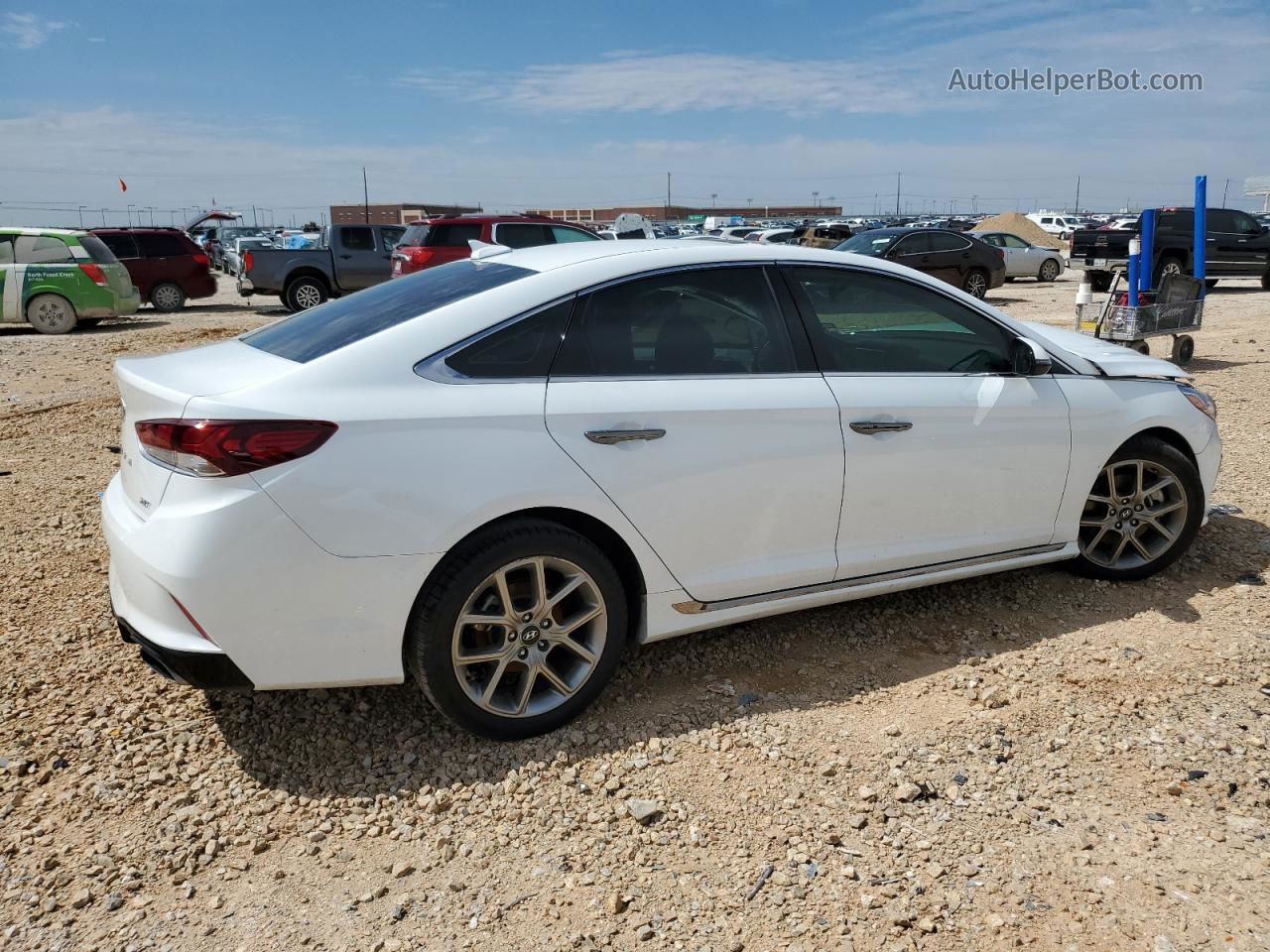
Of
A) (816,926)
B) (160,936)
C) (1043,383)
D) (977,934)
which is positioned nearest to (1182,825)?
(977,934)

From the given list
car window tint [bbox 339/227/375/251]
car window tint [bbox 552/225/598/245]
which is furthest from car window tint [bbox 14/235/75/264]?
car window tint [bbox 552/225/598/245]

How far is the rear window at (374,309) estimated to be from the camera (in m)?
3.27

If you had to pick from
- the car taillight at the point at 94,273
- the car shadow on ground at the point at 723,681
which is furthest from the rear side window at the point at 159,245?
the car shadow on ground at the point at 723,681

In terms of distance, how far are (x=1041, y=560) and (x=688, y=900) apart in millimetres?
2420

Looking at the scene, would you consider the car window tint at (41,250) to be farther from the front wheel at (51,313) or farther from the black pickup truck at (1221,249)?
the black pickup truck at (1221,249)

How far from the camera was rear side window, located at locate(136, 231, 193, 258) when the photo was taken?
19.3 m

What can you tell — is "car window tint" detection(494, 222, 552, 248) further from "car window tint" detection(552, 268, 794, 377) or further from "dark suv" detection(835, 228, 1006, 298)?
"car window tint" detection(552, 268, 794, 377)

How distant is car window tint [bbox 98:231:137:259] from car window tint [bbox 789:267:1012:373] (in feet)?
61.3

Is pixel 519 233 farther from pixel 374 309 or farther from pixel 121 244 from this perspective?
pixel 374 309

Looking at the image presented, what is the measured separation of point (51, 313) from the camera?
15.5 metres

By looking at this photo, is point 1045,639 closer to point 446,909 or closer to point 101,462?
point 446,909

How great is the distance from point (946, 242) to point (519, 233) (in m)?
8.35

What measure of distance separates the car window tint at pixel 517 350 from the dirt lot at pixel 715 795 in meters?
1.23

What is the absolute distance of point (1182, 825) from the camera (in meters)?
2.90
